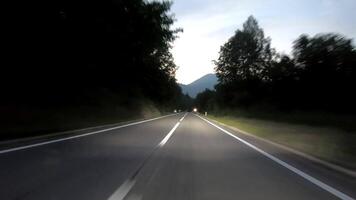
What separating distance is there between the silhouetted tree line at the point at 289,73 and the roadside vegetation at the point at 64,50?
115ft

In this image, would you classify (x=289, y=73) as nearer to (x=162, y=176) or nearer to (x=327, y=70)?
(x=327, y=70)

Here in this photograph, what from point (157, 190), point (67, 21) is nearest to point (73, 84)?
point (67, 21)

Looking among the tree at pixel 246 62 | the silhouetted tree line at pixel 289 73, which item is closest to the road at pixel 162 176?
the silhouetted tree line at pixel 289 73

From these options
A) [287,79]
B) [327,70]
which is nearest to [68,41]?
[327,70]

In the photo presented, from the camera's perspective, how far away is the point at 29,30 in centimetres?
3522

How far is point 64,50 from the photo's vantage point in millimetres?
40125

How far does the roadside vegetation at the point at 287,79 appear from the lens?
75.5 metres

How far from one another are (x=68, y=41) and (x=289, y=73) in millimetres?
60735

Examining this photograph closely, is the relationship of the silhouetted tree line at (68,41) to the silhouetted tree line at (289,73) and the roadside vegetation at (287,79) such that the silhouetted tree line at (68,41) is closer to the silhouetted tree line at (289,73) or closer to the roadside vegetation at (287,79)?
the roadside vegetation at (287,79)

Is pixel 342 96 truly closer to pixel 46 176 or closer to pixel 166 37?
pixel 166 37

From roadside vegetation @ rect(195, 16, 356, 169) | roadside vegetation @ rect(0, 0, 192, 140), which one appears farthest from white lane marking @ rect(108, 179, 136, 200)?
roadside vegetation @ rect(195, 16, 356, 169)

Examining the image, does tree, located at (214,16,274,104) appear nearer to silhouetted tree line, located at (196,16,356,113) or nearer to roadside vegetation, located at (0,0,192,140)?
silhouetted tree line, located at (196,16,356,113)

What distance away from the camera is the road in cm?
1020

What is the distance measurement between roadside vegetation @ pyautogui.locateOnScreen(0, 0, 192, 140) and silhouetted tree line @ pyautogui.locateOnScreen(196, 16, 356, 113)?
115 ft
